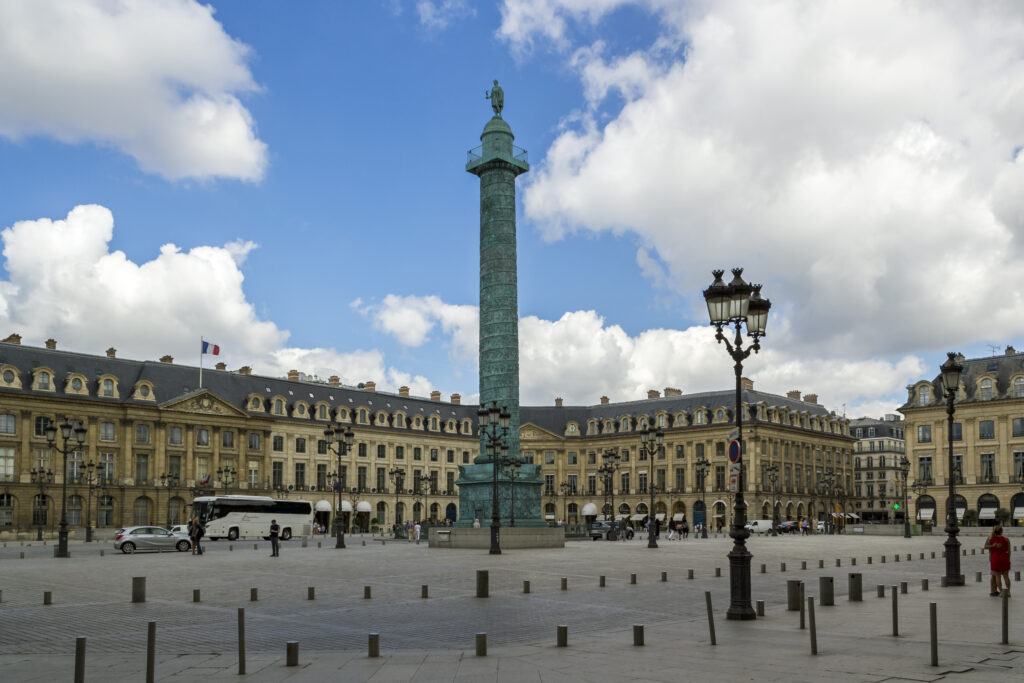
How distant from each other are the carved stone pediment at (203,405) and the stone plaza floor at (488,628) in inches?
2330

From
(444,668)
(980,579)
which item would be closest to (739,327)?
(444,668)

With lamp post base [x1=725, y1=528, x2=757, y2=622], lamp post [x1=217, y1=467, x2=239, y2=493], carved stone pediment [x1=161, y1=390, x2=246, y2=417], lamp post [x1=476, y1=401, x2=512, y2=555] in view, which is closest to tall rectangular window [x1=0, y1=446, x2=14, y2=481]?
carved stone pediment [x1=161, y1=390, x2=246, y2=417]

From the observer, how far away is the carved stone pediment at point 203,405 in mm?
86688

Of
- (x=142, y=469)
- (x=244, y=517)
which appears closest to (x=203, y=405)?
(x=142, y=469)

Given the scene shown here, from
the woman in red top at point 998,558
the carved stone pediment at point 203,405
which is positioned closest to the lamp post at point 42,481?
the carved stone pediment at point 203,405

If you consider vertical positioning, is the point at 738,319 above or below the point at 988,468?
above

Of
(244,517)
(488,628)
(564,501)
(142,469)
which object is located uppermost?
(142,469)

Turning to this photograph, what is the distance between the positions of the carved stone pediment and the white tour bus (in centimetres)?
2312

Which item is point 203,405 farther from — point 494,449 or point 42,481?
point 494,449

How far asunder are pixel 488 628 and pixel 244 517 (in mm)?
52589

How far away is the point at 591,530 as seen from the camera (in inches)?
2635

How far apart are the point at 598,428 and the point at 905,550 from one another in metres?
71.3

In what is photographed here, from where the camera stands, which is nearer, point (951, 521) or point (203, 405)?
point (951, 521)

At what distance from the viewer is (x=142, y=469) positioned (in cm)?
8419
